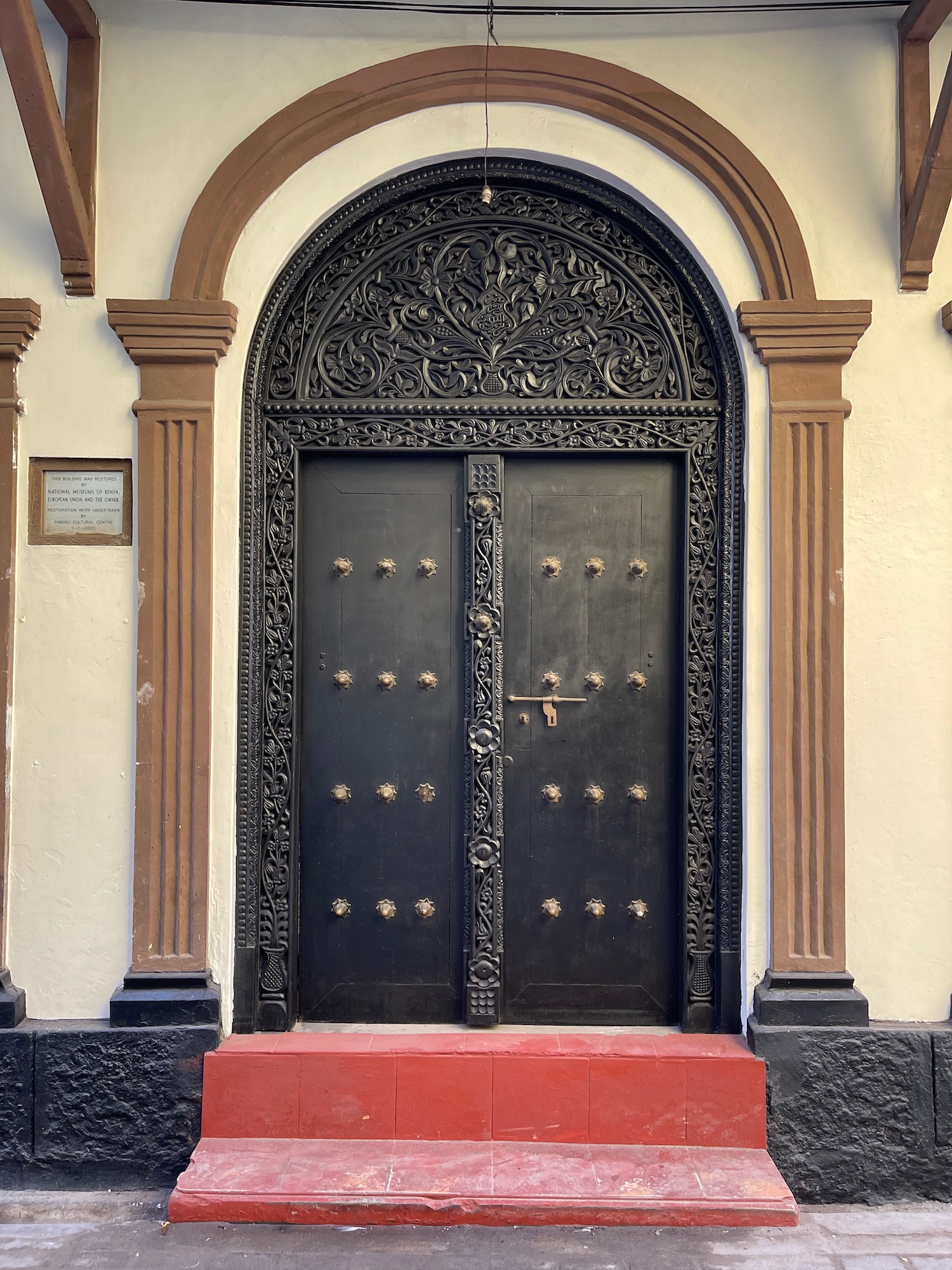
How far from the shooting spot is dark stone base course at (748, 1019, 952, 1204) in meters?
3.06

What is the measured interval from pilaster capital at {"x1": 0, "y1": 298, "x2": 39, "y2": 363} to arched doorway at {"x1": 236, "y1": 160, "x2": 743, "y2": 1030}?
2.63ft

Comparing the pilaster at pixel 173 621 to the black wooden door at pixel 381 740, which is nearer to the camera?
the pilaster at pixel 173 621

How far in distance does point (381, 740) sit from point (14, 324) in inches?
80.2

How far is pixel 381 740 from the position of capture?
344cm

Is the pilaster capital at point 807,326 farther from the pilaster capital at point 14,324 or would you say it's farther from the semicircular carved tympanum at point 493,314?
the pilaster capital at point 14,324

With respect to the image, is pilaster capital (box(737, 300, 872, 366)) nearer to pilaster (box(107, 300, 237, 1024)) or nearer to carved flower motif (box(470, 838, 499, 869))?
pilaster (box(107, 300, 237, 1024))

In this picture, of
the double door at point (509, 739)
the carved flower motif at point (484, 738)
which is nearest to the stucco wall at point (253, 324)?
the double door at point (509, 739)

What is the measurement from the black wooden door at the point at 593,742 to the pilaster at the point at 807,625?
0.39 m

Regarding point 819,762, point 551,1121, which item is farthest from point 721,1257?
point 819,762

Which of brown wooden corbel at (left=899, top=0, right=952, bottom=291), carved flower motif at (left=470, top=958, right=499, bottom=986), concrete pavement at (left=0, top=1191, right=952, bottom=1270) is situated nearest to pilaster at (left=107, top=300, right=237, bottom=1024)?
concrete pavement at (left=0, top=1191, right=952, bottom=1270)

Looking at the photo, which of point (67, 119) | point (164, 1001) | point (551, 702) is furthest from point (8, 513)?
point (551, 702)

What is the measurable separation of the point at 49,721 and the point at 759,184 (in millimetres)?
3264

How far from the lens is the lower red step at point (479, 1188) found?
2764 millimetres

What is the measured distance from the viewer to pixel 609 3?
3.27 meters
